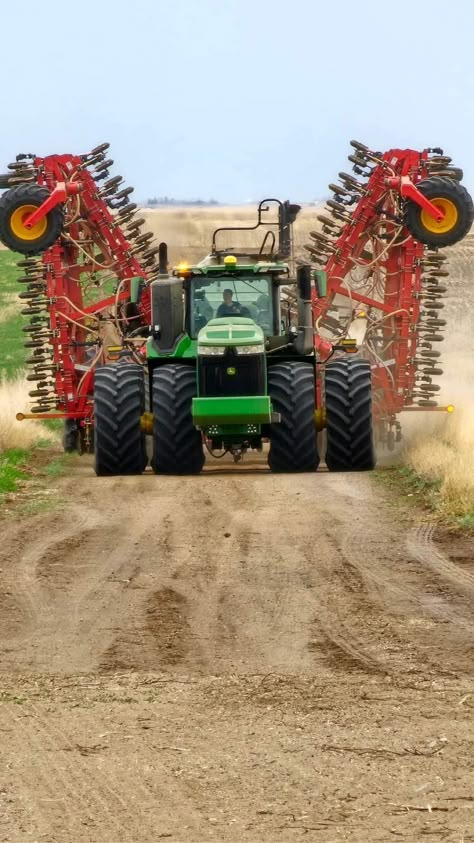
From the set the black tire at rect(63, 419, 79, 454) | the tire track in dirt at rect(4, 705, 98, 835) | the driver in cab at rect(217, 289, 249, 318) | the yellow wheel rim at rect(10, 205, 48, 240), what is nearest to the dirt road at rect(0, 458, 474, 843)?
the tire track in dirt at rect(4, 705, 98, 835)

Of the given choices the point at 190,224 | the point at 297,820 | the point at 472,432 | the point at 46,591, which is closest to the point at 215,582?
A: the point at 46,591

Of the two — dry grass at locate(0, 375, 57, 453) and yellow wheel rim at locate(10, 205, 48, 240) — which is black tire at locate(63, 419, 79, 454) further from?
yellow wheel rim at locate(10, 205, 48, 240)

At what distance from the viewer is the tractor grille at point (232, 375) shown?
15.6 metres

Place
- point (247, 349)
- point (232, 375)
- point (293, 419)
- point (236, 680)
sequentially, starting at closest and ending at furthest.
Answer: point (236, 680) → point (247, 349) → point (232, 375) → point (293, 419)

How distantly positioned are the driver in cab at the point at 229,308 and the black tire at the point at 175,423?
0.80 meters

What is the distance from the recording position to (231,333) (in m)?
15.7

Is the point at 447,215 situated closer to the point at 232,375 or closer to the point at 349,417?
the point at 349,417

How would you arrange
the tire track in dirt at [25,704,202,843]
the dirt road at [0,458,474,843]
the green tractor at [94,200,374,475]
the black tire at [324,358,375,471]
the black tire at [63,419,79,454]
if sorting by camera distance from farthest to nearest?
the black tire at [63,419,79,454], the black tire at [324,358,375,471], the green tractor at [94,200,374,475], the dirt road at [0,458,474,843], the tire track in dirt at [25,704,202,843]

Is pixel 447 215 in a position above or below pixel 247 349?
above

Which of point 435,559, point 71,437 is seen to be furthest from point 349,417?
point 435,559

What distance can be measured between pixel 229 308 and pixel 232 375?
3.46 ft

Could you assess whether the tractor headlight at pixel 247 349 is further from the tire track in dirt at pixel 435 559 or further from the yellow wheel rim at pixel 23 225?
the yellow wheel rim at pixel 23 225

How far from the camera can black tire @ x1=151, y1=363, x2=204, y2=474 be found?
15805mm

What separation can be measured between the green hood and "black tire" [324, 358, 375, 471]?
95cm
